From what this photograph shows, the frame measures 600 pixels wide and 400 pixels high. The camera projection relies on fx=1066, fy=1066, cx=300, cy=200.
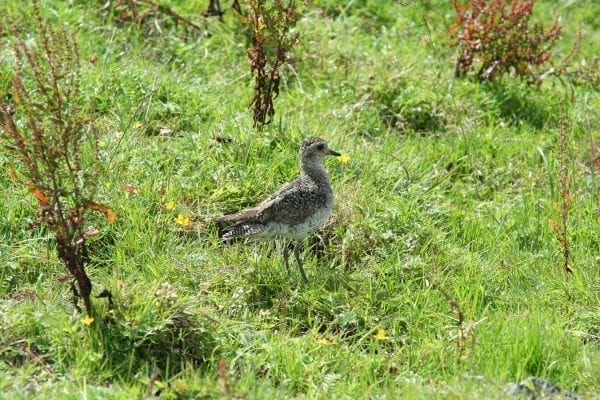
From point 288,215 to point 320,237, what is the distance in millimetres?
530

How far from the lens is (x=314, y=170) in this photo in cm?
762

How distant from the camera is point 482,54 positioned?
1003cm

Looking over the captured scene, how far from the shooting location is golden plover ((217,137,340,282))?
287 inches

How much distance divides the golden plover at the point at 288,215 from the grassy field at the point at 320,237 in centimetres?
14

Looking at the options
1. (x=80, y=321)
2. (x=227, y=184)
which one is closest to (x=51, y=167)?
(x=80, y=321)

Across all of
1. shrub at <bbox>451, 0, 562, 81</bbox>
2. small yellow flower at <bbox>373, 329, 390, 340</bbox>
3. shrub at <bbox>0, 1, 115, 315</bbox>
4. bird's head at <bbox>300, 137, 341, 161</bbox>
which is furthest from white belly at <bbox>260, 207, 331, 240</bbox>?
shrub at <bbox>451, 0, 562, 81</bbox>

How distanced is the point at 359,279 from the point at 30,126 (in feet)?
8.18

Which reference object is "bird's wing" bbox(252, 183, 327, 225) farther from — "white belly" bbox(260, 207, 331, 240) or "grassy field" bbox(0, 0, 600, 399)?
"grassy field" bbox(0, 0, 600, 399)

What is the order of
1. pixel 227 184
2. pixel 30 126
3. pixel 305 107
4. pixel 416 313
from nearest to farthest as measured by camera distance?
pixel 30 126 → pixel 416 313 → pixel 227 184 → pixel 305 107

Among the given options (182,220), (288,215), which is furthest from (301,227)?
(182,220)

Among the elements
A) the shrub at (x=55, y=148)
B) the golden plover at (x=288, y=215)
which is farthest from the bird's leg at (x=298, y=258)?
the shrub at (x=55, y=148)

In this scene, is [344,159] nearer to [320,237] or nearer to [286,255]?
[320,237]

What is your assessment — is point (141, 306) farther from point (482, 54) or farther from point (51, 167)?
point (482, 54)

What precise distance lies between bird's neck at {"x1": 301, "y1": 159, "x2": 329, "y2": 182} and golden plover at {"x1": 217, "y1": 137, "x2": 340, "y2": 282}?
0.04 m
